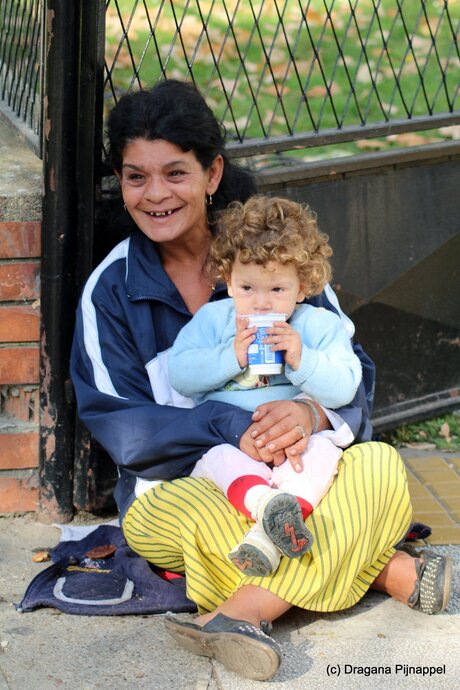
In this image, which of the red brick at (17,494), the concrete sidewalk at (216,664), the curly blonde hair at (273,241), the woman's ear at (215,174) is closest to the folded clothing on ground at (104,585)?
the concrete sidewalk at (216,664)

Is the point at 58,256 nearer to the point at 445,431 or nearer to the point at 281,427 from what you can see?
the point at 281,427

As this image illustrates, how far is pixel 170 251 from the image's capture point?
333 cm

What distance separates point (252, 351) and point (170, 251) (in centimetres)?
61

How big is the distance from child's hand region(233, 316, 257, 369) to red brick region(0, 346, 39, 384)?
2.71 ft

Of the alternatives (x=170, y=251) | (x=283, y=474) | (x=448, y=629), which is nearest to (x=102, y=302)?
(x=170, y=251)

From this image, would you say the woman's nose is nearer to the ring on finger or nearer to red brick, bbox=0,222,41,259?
red brick, bbox=0,222,41,259

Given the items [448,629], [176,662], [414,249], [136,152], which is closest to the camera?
[176,662]

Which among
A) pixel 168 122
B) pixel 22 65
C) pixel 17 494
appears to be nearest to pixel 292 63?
pixel 22 65

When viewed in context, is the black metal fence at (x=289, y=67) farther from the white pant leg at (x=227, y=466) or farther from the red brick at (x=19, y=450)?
the white pant leg at (x=227, y=466)

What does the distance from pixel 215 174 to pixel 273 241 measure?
0.51 meters

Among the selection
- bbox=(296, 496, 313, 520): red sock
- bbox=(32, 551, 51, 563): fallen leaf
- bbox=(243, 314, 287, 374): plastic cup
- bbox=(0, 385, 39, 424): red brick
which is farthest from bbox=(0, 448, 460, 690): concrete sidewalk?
bbox=(243, 314, 287, 374): plastic cup

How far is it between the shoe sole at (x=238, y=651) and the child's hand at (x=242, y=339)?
73cm

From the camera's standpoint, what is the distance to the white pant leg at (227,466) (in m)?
2.87

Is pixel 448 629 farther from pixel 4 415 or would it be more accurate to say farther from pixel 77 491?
pixel 4 415
